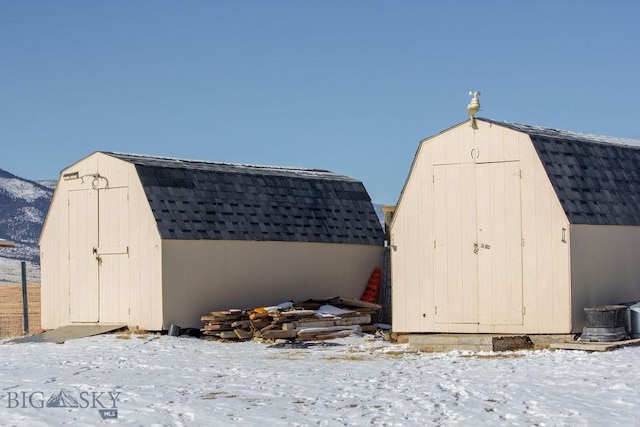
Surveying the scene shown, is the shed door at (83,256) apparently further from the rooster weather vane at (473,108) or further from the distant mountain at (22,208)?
the distant mountain at (22,208)

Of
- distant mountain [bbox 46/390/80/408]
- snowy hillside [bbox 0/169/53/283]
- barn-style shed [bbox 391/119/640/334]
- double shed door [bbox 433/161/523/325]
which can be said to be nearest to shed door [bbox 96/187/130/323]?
barn-style shed [bbox 391/119/640/334]

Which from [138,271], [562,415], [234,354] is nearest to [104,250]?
[138,271]

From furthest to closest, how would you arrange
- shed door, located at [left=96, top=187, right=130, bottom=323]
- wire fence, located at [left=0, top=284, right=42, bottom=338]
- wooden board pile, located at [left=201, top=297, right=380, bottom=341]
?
wire fence, located at [left=0, top=284, right=42, bottom=338] → shed door, located at [left=96, top=187, right=130, bottom=323] → wooden board pile, located at [left=201, top=297, right=380, bottom=341]

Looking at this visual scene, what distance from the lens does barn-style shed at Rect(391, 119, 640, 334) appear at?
1805 cm

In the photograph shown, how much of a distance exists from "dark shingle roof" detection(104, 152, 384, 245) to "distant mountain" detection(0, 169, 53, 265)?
287 feet

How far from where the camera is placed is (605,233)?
61.3ft

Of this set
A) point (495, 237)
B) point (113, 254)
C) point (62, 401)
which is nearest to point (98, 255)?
point (113, 254)

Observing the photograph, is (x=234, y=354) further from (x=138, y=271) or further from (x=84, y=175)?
(x=84, y=175)

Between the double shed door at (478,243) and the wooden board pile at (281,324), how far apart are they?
399 centimetres

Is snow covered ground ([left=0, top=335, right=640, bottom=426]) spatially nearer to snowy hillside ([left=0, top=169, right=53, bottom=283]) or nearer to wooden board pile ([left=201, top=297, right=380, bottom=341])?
wooden board pile ([left=201, top=297, right=380, bottom=341])

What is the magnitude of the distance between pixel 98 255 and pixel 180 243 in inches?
90.3

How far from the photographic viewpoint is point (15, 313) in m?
33.1

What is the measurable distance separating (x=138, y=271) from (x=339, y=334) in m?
4.86

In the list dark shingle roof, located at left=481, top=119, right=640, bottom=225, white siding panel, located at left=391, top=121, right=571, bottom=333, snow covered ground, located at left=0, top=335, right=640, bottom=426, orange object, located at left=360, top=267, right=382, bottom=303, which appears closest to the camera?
snow covered ground, located at left=0, top=335, right=640, bottom=426
